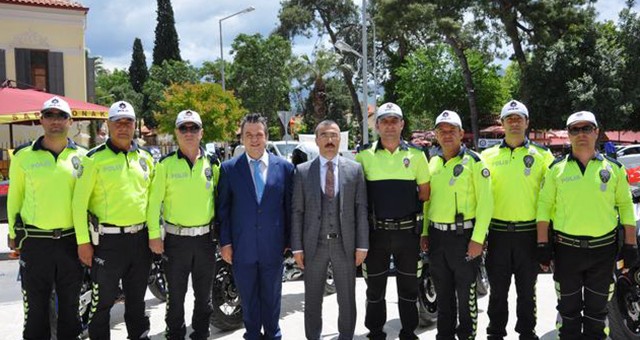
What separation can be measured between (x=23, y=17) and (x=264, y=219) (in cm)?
2016

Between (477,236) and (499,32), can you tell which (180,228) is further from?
(499,32)

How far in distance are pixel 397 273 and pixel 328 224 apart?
77cm

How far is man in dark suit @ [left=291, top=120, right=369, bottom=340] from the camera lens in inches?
187

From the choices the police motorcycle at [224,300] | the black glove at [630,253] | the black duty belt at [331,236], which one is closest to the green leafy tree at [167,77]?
the police motorcycle at [224,300]

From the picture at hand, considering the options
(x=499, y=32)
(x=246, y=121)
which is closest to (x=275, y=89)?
(x=499, y=32)

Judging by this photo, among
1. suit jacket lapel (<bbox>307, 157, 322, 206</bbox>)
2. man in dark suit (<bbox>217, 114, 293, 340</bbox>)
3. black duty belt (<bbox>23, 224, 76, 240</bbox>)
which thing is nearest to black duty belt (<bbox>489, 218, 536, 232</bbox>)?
suit jacket lapel (<bbox>307, 157, 322, 206</bbox>)

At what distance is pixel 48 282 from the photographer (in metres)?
4.52

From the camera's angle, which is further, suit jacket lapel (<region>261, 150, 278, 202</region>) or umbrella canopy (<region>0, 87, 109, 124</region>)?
umbrella canopy (<region>0, 87, 109, 124</region>)

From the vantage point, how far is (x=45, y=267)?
14.7 feet

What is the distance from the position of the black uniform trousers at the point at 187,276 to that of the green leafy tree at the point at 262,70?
41248mm

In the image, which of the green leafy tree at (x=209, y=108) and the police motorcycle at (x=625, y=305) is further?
the green leafy tree at (x=209, y=108)

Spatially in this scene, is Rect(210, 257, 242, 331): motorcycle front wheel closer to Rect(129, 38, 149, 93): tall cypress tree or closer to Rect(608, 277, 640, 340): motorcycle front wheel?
Rect(608, 277, 640, 340): motorcycle front wheel

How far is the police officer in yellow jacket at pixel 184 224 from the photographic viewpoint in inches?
186

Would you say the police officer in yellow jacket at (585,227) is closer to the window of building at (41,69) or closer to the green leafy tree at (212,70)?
the window of building at (41,69)
